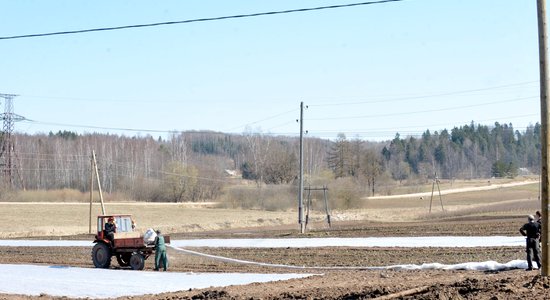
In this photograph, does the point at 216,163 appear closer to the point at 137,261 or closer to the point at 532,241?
the point at 137,261

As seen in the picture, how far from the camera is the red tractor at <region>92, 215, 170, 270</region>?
27.8m

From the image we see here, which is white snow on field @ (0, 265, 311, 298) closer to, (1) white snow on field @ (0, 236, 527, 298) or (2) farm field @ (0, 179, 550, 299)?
(1) white snow on field @ (0, 236, 527, 298)

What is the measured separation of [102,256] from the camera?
94.1 feet

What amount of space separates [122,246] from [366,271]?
9782 mm

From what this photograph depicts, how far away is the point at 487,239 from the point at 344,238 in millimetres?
7900

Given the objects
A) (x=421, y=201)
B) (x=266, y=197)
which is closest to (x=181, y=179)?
(x=266, y=197)

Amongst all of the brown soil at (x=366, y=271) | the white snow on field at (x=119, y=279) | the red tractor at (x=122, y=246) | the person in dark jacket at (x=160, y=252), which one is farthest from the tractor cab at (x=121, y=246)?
the white snow on field at (x=119, y=279)

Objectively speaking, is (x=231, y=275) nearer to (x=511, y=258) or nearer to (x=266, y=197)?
(x=511, y=258)

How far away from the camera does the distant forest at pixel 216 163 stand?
112 meters

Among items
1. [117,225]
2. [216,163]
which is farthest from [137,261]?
[216,163]

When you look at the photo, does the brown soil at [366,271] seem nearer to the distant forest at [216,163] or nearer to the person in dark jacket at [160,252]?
the person in dark jacket at [160,252]

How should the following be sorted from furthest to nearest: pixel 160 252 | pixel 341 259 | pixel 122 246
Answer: pixel 341 259 < pixel 122 246 < pixel 160 252

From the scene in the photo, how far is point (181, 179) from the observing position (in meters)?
109

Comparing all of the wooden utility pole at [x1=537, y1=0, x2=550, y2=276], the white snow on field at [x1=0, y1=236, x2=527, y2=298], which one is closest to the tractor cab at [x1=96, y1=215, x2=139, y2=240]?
the white snow on field at [x1=0, y1=236, x2=527, y2=298]
